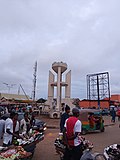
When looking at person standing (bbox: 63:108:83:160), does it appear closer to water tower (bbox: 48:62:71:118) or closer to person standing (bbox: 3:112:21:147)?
person standing (bbox: 3:112:21:147)

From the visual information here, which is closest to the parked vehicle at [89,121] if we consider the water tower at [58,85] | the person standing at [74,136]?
the person standing at [74,136]

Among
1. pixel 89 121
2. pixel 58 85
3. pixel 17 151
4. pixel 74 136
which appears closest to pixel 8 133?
pixel 17 151

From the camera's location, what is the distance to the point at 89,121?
15000 millimetres

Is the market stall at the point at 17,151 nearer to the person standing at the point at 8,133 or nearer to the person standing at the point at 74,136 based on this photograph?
the person standing at the point at 8,133

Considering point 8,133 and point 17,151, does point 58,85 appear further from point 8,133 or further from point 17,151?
point 17,151

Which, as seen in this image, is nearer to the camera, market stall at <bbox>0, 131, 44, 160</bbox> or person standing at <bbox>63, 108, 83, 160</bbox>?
market stall at <bbox>0, 131, 44, 160</bbox>

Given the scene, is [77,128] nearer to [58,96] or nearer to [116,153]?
[116,153]

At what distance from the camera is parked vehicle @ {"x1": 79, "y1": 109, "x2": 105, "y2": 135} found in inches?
564

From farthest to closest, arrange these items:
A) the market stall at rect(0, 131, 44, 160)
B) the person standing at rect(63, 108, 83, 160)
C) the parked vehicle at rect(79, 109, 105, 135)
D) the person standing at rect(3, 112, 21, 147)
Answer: the parked vehicle at rect(79, 109, 105, 135), the person standing at rect(3, 112, 21, 147), the person standing at rect(63, 108, 83, 160), the market stall at rect(0, 131, 44, 160)

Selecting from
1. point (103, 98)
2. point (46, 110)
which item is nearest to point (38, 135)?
point (46, 110)

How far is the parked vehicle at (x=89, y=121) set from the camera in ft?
47.0

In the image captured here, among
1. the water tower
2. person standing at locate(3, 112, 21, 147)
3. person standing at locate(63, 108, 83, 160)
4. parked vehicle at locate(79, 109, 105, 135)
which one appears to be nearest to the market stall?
person standing at locate(3, 112, 21, 147)

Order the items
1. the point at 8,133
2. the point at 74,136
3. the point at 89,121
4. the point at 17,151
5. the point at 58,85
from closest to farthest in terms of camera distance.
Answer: the point at 74,136 < the point at 17,151 < the point at 8,133 < the point at 89,121 < the point at 58,85

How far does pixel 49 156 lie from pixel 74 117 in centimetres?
345
